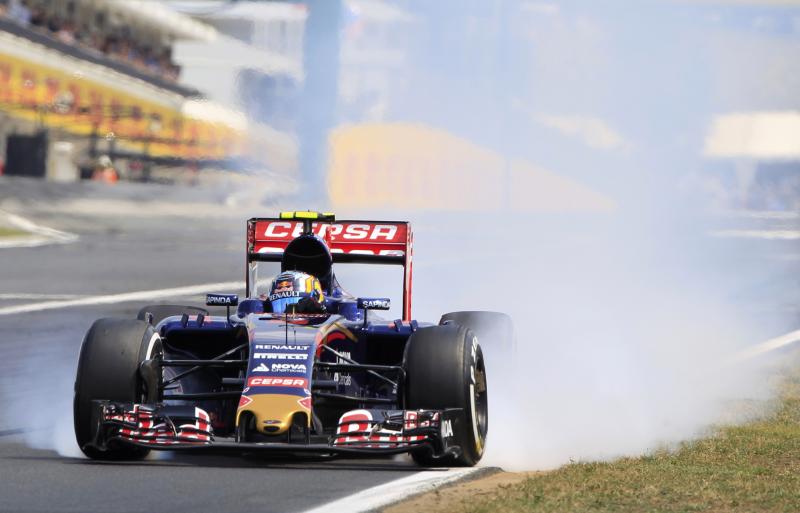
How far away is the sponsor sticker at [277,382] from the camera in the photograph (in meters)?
8.76

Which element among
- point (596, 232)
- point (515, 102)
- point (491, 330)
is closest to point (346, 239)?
point (491, 330)

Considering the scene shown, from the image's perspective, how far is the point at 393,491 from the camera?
8.05m

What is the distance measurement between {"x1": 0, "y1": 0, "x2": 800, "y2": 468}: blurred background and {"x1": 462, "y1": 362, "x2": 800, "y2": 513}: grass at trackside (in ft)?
11.8

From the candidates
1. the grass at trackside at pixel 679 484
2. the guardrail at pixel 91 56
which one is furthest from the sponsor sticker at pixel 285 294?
the guardrail at pixel 91 56

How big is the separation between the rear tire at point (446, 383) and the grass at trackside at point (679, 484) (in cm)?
51

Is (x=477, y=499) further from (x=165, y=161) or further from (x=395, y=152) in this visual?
(x=165, y=161)

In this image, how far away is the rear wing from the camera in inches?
485

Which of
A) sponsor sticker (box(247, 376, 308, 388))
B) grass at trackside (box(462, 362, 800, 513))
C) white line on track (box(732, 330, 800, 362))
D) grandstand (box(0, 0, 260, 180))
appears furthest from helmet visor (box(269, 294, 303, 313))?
grandstand (box(0, 0, 260, 180))

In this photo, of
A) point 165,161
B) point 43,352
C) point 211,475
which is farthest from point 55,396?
point 165,161

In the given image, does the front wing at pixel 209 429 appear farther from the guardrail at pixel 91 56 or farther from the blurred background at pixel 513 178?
the guardrail at pixel 91 56

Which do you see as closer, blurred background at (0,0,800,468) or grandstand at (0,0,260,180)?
blurred background at (0,0,800,468)

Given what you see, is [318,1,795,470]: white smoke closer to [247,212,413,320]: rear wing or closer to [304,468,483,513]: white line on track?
[247,212,413,320]: rear wing

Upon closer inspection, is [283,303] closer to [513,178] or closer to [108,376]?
[108,376]

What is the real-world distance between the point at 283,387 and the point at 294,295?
1.87m
